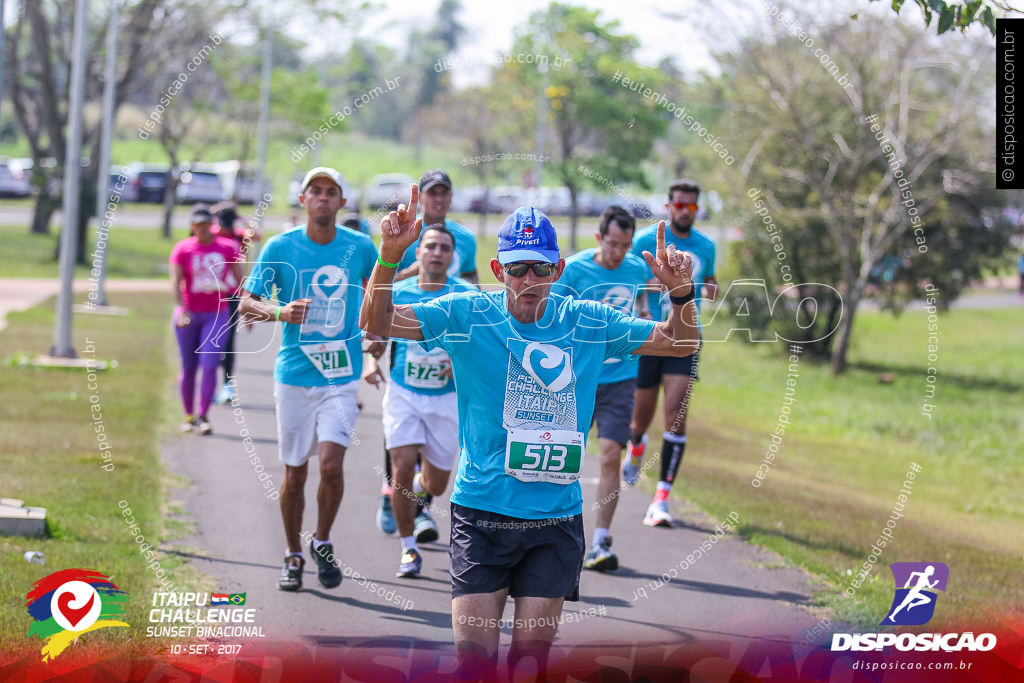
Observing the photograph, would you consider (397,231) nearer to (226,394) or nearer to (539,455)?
(539,455)

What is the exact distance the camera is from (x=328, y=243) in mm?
6926

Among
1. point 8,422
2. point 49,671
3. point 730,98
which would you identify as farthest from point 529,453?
point 730,98

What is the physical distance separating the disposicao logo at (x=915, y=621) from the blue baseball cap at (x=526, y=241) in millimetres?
2771

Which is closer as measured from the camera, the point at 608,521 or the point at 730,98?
the point at 608,521

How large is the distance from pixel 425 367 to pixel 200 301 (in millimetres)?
4887

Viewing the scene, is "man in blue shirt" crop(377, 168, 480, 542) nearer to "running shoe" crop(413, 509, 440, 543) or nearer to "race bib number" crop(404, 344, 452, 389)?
"running shoe" crop(413, 509, 440, 543)

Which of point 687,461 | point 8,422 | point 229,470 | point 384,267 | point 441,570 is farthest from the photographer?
point 687,461

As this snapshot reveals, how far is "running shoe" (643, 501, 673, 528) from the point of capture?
360 inches

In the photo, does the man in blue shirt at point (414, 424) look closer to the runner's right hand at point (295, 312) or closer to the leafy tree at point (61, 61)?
the runner's right hand at point (295, 312)

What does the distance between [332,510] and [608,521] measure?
1.86 meters

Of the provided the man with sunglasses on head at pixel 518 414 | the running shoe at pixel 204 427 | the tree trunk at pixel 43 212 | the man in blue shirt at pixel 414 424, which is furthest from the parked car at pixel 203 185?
the man with sunglasses on head at pixel 518 414

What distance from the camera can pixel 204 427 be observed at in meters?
11.8

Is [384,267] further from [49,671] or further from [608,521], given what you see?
[608,521]

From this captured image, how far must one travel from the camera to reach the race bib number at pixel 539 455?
454cm
